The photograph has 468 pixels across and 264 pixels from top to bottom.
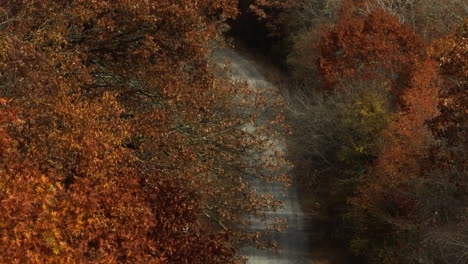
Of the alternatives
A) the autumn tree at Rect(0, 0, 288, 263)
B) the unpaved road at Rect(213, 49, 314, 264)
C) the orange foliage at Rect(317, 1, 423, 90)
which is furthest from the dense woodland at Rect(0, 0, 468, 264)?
the unpaved road at Rect(213, 49, 314, 264)

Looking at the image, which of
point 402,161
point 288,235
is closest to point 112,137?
point 402,161

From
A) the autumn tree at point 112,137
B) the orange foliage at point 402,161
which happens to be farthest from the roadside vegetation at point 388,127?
the autumn tree at point 112,137

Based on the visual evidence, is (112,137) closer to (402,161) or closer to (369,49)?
(402,161)

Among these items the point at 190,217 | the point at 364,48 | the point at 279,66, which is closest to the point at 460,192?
the point at 190,217

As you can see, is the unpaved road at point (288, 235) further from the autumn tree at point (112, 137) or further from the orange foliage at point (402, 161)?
the autumn tree at point (112, 137)

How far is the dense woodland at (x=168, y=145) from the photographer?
1531cm

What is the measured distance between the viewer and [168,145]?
65.9ft

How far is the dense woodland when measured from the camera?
15.3m

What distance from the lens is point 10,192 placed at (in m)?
14.3

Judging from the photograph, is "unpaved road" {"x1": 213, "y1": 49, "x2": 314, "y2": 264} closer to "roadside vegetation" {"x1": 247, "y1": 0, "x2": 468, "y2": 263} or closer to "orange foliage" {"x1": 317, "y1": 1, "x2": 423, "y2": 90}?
"roadside vegetation" {"x1": 247, "y1": 0, "x2": 468, "y2": 263}

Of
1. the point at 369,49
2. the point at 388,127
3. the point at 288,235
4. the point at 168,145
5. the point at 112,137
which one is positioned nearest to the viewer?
the point at 112,137

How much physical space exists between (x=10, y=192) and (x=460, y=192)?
593 inches

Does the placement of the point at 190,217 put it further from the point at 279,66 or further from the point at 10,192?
the point at 279,66

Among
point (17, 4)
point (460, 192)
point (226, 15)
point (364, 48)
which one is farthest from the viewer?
point (364, 48)
